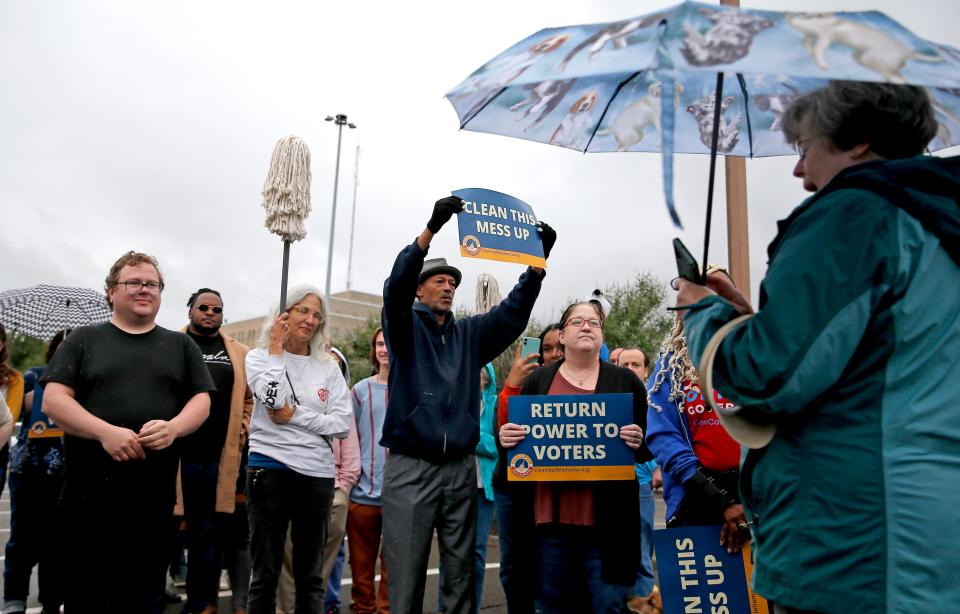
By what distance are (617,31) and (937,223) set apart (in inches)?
35.9

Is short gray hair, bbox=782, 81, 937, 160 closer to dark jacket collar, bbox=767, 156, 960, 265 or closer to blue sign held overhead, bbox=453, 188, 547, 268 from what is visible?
dark jacket collar, bbox=767, 156, 960, 265

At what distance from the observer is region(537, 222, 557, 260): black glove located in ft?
16.2

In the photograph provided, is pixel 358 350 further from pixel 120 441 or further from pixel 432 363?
pixel 120 441

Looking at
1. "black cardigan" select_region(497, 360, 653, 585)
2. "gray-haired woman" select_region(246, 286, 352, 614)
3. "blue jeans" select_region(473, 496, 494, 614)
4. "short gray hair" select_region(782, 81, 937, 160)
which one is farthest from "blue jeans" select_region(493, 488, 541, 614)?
"short gray hair" select_region(782, 81, 937, 160)

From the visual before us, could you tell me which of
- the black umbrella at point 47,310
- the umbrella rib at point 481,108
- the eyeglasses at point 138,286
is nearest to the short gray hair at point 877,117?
the umbrella rib at point 481,108

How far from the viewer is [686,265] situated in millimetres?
2180

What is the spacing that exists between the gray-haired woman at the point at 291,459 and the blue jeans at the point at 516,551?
119 cm

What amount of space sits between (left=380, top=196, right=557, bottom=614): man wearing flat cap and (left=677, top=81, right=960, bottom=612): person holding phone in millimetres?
2586

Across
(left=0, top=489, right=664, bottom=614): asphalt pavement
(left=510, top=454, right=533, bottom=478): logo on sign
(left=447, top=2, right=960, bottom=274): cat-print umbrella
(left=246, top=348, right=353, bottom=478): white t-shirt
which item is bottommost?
(left=0, top=489, right=664, bottom=614): asphalt pavement


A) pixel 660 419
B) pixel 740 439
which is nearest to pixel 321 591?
pixel 660 419

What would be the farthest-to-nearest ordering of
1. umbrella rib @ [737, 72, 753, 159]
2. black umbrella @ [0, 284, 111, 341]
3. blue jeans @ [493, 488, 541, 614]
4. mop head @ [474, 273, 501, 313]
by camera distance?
mop head @ [474, 273, 501, 313]
black umbrella @ [0, 284, 111, 341]
blue jeans @ [493, 488, 541, 614]
umbrella rib @ [737, 72, 753, 159]

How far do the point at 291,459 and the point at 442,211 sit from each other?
1909mm

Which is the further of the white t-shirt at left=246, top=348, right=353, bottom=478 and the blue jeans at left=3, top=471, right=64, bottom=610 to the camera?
the blue jeans at left=3, top=471, right=64, bottom=610

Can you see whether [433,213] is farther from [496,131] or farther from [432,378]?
[496,131]
